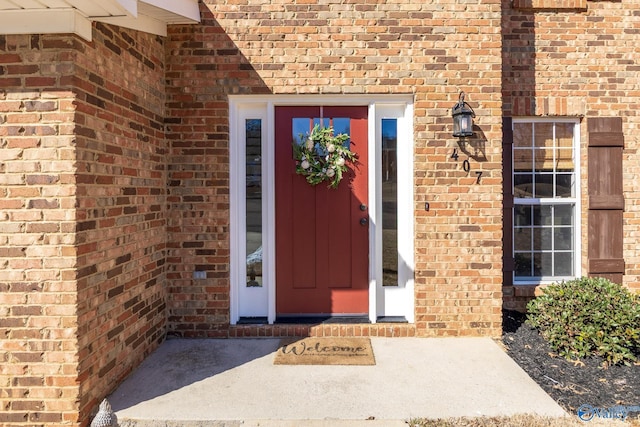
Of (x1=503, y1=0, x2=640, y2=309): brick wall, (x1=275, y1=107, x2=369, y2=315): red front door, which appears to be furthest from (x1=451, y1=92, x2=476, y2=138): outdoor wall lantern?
(x1=503, y1=0, x2=640, y2=309): brick wall

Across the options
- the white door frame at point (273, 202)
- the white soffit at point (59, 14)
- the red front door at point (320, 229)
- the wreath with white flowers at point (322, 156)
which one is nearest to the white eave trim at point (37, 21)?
the white soffit at point (59, 14)

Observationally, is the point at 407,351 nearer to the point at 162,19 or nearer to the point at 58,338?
the point at 58,338

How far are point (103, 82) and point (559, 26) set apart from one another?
5028 mm

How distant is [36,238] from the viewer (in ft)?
8.46

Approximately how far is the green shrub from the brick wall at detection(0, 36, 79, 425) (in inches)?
164

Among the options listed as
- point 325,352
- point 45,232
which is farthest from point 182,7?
point 325,352

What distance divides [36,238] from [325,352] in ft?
8.29

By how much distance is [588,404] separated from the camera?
277 cm

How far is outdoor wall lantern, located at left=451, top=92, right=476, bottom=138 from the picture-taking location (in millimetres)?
3764

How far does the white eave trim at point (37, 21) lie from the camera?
250 centimetres

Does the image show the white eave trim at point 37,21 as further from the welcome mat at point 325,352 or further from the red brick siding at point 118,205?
the welcome mat at point 325,352

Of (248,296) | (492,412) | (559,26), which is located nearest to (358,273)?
(248,296)

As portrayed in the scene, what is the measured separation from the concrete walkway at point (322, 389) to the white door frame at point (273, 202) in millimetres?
564

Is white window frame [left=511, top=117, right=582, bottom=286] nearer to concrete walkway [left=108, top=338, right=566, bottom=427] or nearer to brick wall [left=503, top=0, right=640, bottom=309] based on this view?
brick wall [left=503, top=0, right=640, bottom=309]
